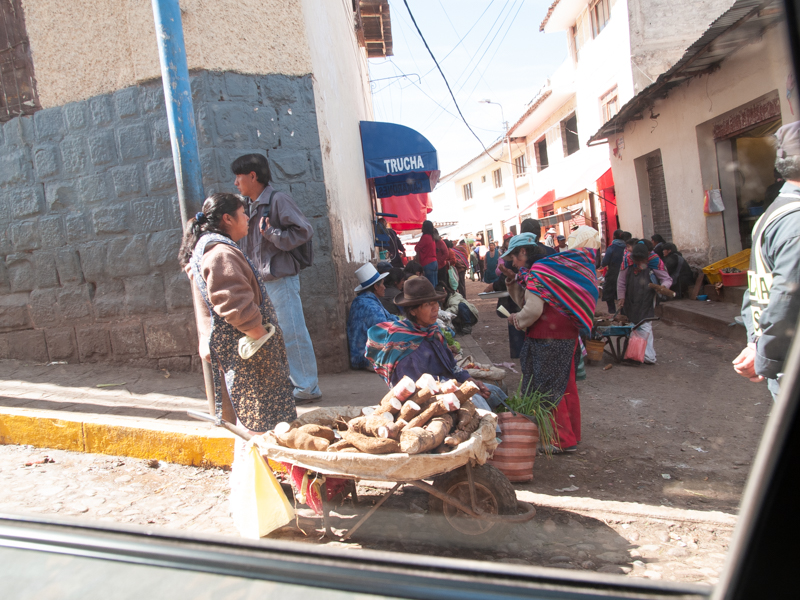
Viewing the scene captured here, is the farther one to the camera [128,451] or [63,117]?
[63,117]

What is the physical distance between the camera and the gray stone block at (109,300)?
5.38m

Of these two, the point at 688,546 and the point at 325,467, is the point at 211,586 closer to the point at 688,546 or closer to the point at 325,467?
the point at 325,467

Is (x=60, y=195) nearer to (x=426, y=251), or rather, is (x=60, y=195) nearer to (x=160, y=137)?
(x=160, y=137)

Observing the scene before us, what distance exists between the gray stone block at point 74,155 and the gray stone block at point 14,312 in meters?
1.43

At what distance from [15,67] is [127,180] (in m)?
1.82

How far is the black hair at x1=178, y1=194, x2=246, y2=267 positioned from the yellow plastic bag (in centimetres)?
120

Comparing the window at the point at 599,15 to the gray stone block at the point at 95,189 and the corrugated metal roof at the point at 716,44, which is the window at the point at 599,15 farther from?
the gray stone block at the point at 95,189

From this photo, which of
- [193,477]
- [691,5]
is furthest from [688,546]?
[691,5]

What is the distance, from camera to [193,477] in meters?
3.61

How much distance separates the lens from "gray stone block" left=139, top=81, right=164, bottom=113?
204 inches

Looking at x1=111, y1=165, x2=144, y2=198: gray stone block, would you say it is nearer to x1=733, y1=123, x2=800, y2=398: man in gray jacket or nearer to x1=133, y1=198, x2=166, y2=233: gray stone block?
x1=133, y1=198, x2=166, y2=233: gray stone block

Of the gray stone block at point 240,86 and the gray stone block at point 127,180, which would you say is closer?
the gray stone block at point 240,86

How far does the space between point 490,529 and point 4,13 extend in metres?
6.76

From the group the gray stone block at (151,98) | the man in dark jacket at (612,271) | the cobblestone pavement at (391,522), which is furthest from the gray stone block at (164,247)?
the man in dark jacket at (612,271)
